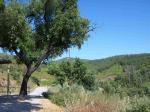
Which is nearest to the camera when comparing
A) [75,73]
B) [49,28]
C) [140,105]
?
[140,105]

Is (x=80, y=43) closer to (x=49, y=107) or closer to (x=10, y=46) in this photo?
(x=10, y=46)

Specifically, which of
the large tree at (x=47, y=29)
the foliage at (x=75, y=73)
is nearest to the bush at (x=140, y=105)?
the large tree at (x=47, y=29)

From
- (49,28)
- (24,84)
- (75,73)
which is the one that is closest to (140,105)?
(49,28)

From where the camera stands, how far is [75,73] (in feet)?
160

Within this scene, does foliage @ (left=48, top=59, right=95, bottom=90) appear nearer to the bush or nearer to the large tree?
the large tree

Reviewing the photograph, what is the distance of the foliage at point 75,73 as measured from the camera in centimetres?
4841

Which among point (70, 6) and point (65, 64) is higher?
point (70, 6)

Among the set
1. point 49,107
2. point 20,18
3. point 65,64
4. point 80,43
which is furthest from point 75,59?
point 49,107

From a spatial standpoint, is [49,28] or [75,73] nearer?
[49,28]

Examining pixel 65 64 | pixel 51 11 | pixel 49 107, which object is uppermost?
pixel 51 11

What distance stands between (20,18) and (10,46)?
12.6 ft

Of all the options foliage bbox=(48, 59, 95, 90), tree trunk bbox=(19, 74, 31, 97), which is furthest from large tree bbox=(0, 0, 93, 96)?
foliage bbox=(48, 59, 95, 90)

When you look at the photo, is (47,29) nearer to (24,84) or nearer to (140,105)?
(24,84)

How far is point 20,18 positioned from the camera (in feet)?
89.7
